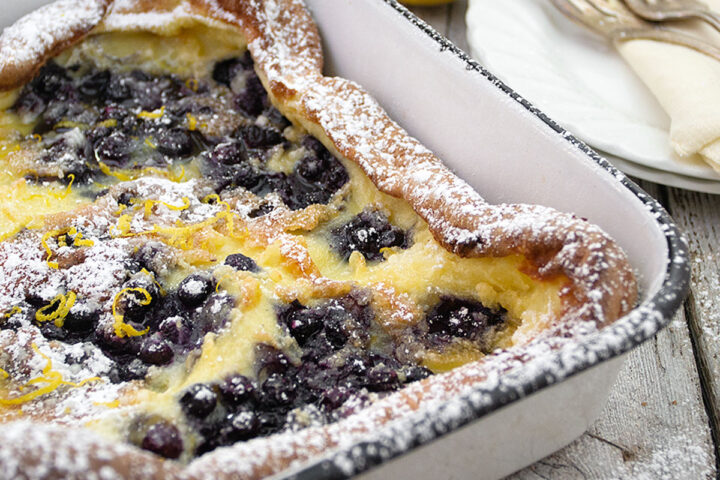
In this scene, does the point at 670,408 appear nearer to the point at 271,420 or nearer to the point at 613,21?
the point at 271,420

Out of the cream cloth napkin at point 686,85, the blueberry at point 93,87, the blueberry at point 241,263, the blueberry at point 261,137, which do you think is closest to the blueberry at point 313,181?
the blueberry at point 261,137

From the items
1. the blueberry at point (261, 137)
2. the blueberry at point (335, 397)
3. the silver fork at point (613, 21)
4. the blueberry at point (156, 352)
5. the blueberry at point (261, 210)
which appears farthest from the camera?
the silver fork at point (613, 21)

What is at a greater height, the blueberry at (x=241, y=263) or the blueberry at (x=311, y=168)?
the blueberry at (x=311, y=168)

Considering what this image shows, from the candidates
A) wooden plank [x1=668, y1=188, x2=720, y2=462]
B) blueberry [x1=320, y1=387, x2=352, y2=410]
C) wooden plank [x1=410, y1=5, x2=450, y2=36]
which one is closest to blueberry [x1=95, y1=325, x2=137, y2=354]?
blueberry [x1=320, y1=387, x2=352, y2=410]

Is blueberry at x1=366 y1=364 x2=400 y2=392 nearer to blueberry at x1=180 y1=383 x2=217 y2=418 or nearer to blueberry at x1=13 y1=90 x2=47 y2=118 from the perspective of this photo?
blueberry at x1=180 y1=383 x2=217 y2=418

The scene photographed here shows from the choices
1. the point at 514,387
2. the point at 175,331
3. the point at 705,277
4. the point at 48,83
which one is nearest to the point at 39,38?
the point at 48,83

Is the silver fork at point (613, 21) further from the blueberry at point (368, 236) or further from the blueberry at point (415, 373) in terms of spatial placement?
the blueberry at point (415, 373)
